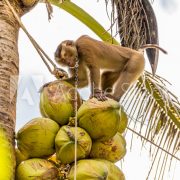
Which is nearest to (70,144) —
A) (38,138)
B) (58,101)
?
(38,138)

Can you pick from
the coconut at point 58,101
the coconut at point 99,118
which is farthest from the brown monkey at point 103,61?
the coconut at point 99,118

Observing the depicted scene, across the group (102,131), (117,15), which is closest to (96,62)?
(117,15)

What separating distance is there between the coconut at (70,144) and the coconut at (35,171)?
2.0 inches

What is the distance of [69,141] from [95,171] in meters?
0.15

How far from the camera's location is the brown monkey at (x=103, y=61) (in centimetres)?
354

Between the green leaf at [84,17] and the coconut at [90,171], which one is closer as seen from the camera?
the coconut at [90,171]

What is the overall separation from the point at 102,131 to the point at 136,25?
2209 millimetres

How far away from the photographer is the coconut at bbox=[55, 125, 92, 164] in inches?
54.2

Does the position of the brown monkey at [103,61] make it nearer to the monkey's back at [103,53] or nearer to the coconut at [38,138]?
→ the monkey's back at [103,53]

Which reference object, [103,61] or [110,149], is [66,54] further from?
[110,149]

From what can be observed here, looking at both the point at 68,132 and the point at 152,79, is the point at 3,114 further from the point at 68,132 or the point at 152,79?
the point at 152,79

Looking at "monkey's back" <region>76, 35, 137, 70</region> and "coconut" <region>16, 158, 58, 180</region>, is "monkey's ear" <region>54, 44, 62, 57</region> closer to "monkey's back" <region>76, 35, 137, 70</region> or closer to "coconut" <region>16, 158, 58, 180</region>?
A: "monkey's back" <region>76, 35, 137, 70</region>

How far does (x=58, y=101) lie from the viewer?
5.13 ft

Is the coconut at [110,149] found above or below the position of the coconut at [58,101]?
below
